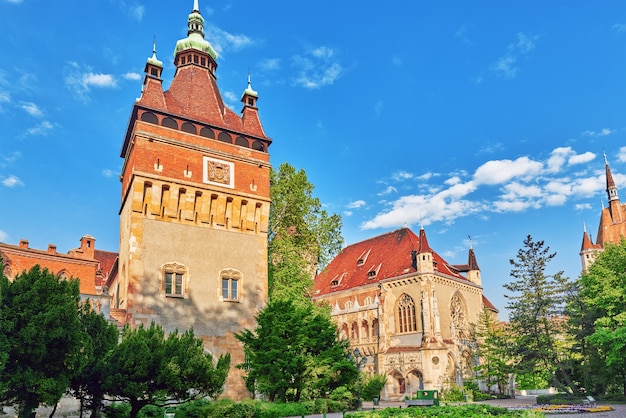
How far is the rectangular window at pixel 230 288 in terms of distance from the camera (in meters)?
26.1

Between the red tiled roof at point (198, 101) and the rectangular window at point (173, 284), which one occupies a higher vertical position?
the red tiled roof at point (198, 101)

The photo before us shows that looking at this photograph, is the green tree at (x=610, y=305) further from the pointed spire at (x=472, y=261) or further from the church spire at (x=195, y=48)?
the church spire at (x=195, y=48)

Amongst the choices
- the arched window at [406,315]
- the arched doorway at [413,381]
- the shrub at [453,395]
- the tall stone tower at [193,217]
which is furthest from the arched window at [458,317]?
the tall stone tower at [193,217]

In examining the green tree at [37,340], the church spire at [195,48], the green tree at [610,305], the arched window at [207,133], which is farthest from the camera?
the church spire at [195,48]

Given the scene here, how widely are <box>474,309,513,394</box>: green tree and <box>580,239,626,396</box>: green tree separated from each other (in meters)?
6.61

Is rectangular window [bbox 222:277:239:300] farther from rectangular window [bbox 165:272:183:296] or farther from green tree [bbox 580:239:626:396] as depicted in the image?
green tree [bbox 580:239:626:396]

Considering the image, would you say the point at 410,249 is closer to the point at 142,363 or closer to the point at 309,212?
the point at 309,212

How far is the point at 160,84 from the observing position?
90.7 ft

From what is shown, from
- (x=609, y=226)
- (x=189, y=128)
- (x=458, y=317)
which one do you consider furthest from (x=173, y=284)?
(x=609, y=226)

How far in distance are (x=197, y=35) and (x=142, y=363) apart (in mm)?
23950

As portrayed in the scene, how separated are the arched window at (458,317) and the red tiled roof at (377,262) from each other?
231 centimetres

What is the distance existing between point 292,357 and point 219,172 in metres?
11.1

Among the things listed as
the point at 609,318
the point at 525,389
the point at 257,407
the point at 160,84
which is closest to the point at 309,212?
the point at 160,84

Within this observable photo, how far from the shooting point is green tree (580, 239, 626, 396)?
935 inches
